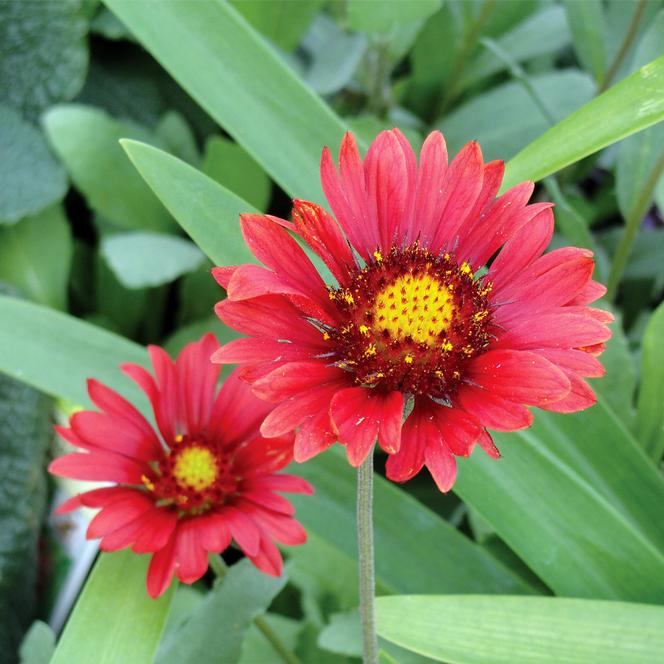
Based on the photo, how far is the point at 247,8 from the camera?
3.28 feet

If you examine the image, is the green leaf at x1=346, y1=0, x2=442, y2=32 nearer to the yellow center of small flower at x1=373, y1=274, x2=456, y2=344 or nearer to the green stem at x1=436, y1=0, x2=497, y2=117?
the green stem at x1=436, y1=0, x2=497, y2=117

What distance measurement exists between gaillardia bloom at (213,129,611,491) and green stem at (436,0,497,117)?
1.94 feet

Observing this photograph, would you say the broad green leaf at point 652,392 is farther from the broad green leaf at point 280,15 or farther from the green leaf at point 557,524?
the broad green leaf at point 280,15

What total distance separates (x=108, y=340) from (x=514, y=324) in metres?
0.35

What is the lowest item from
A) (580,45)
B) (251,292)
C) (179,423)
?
(179,423)

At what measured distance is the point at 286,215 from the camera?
1.08 metres

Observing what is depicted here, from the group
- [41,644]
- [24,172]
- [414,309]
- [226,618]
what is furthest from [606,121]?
[24,172]

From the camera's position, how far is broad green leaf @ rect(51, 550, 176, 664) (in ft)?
1.72

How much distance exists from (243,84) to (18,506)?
461 millimetres

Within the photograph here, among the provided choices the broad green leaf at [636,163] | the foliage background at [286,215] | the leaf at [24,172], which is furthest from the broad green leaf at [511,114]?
the leaf at [24,172]

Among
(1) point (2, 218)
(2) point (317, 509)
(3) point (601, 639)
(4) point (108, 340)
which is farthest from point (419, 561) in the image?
(1) point (2, 218)

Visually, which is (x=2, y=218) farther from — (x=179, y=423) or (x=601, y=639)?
(x=601, y=639)

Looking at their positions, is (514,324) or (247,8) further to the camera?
(247,8)

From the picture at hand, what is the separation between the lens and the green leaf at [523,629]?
1.63 ft
